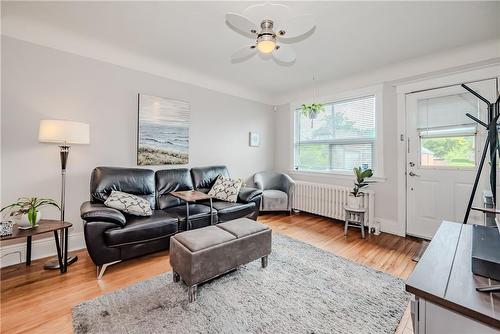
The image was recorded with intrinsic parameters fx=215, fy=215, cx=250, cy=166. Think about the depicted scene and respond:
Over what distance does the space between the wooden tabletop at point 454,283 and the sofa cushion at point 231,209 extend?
2270 millimetres

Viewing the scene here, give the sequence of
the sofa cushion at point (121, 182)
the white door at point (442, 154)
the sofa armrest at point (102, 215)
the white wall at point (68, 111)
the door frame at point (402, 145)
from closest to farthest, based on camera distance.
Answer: the sofa armrest at point (102, 215)
the white wall at point (68, 111)
the sofa cushion at point (121, 182)
the white door at point (442, 154)
the door frame at point (402, 145)

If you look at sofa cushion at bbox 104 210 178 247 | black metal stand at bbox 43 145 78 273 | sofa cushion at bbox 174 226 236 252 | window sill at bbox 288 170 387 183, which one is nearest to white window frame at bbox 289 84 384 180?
window sill at bbox 288 170 387 183

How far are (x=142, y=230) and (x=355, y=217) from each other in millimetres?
3135

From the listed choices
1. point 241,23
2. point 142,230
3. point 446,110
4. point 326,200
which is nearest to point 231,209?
point 142,230

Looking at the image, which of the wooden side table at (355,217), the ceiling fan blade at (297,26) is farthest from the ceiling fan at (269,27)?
the wooden side table at (355,217)

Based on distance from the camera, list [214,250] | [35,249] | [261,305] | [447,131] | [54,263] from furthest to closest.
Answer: [447,131], [35,249], [54,263], [214,250], [261,305]

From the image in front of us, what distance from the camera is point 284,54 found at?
224 cm

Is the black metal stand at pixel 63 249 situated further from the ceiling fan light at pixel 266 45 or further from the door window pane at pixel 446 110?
the door window pane at pixel 446 110

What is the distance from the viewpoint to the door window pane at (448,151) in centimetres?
277

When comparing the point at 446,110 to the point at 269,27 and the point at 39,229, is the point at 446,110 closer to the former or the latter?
the point at 269,27

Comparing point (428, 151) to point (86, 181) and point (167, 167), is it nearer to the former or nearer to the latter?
point (167, 167)

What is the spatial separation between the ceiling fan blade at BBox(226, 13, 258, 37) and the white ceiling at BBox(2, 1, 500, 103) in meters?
0.36

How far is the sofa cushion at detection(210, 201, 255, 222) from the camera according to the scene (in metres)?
2.99

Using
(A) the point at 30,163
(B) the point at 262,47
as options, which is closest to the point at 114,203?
(A) the point at 30,163
